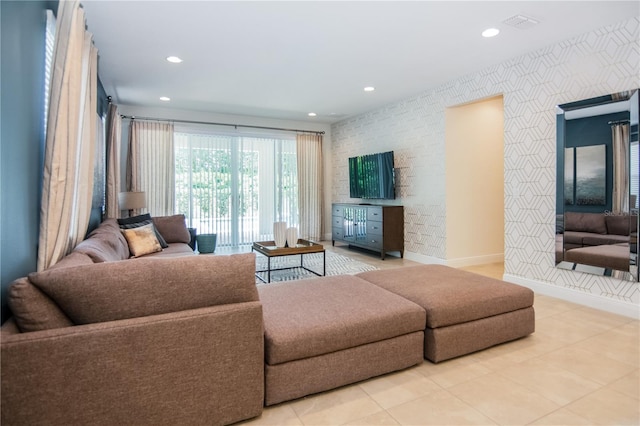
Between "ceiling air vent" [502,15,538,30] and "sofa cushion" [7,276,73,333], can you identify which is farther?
"ceiling air vent" [502,15,538,30]

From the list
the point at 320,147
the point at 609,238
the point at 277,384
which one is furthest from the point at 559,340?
the point at 320,147

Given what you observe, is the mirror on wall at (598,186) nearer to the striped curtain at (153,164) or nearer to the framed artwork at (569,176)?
the framed artwork at (569,176)

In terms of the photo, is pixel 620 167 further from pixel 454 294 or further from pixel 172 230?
pixel 172 230

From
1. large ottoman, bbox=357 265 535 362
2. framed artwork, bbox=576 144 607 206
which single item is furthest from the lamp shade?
framed artwork, bbox=576 144 607 206

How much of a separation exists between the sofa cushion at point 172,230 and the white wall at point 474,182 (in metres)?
3.78

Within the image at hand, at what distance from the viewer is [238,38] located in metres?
3.38

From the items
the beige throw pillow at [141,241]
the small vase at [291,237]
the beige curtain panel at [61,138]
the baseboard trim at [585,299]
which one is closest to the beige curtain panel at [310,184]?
the small vase at [291,237]

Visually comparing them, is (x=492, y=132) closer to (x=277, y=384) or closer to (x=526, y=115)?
(x=526, y=115)

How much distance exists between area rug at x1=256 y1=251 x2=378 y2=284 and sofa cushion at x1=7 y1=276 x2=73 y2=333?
9.87ft

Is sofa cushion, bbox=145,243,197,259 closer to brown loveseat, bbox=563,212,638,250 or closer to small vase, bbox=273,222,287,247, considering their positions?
small vase, bbox=273,222,287,247

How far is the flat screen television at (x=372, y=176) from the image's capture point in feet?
19.5

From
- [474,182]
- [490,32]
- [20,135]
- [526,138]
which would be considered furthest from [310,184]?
[20,135]

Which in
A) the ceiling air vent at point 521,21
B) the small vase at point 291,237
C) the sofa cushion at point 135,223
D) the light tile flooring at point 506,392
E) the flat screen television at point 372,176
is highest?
the ceiling air vent at point 521,21

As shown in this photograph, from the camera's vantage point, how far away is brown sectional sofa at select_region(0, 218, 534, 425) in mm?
1319
